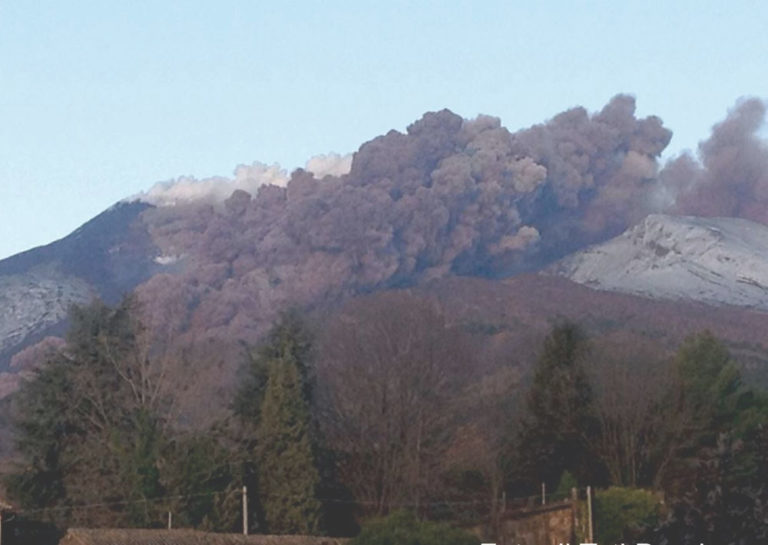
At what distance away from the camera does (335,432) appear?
4806cm

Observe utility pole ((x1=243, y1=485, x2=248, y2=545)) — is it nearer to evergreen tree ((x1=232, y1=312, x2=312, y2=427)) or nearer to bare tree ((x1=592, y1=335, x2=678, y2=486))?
evergreen tree ((x1=232, y1=312, x2=312, y2=427))

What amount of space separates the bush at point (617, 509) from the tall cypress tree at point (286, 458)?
21.4ft

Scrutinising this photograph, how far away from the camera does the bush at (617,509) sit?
35969 mm

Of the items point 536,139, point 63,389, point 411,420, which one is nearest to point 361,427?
point 411,420

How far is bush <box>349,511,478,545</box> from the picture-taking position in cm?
2650

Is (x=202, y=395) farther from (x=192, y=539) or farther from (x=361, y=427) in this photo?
(x=192, y=539)

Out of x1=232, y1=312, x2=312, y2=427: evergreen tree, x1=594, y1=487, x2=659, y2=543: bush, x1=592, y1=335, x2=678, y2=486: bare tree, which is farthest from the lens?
x1=592, y1=335, x2=678, y2=486: bare tree

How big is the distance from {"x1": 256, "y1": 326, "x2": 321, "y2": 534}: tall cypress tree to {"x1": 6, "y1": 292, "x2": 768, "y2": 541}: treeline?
4cm

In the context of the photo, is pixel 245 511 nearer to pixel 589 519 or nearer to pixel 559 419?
pixel 589 519

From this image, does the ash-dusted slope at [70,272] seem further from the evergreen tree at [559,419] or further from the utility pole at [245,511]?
the utility pole at [245,511]

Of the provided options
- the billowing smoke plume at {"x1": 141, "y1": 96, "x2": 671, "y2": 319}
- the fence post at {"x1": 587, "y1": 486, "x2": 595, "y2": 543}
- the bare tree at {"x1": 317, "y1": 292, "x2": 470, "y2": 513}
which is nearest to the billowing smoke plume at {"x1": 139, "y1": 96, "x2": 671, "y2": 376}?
the billowing smoke plume at {"x1": 141, "y1": 96, "x2": 671, "y2": 319}

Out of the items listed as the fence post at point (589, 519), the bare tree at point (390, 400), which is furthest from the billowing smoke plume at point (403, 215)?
the fence post at point (589, 519)

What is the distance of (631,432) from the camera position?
45.2 meters

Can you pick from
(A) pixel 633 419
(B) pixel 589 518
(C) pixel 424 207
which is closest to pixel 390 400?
(A) pixel 633 419
